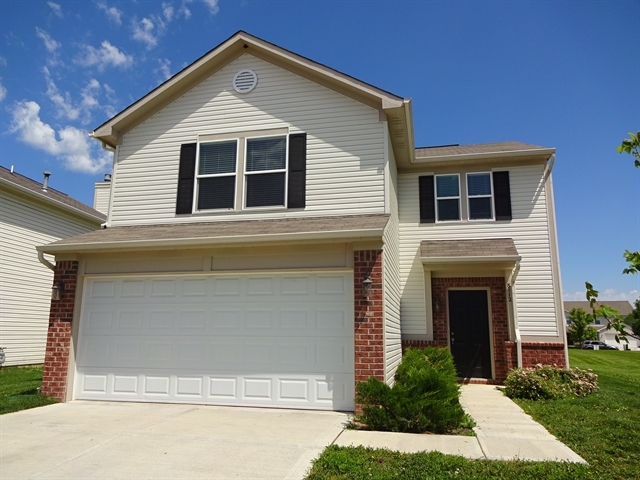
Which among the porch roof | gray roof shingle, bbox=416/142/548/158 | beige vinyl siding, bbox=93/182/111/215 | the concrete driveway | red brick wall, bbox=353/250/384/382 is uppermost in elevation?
beige vinyl siding, bbox=93/182/111/215

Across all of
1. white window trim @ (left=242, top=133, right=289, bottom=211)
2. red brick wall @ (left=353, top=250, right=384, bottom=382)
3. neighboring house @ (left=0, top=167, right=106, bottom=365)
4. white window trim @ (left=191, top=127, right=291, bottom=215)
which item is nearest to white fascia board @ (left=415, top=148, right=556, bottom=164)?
white window trim @ (left=242, top=133, right=289, bottom=211)

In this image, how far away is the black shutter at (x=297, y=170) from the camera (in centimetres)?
920

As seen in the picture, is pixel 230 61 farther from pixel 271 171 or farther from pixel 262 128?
pixel 271 171

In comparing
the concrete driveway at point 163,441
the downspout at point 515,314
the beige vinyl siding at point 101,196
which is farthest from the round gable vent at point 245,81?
the beige vinyl siding at point 101,196

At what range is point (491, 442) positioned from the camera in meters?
5.67

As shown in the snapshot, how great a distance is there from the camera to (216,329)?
836 cm

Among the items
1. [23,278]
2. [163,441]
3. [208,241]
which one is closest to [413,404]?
[163,441]

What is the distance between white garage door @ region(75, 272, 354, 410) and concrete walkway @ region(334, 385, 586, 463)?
71.0 inches

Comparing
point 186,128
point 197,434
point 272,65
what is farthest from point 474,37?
point 197,434

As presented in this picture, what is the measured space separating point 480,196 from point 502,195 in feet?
1.87

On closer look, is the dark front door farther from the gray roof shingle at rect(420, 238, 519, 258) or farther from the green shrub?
the green shrub

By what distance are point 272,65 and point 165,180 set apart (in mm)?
3484

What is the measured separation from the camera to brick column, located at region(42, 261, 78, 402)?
8.55m

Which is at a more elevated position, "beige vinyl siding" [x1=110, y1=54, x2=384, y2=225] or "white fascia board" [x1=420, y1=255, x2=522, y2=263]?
"beige vinyl siding" [x1=110, y1=54, x2=384, y2=225]
